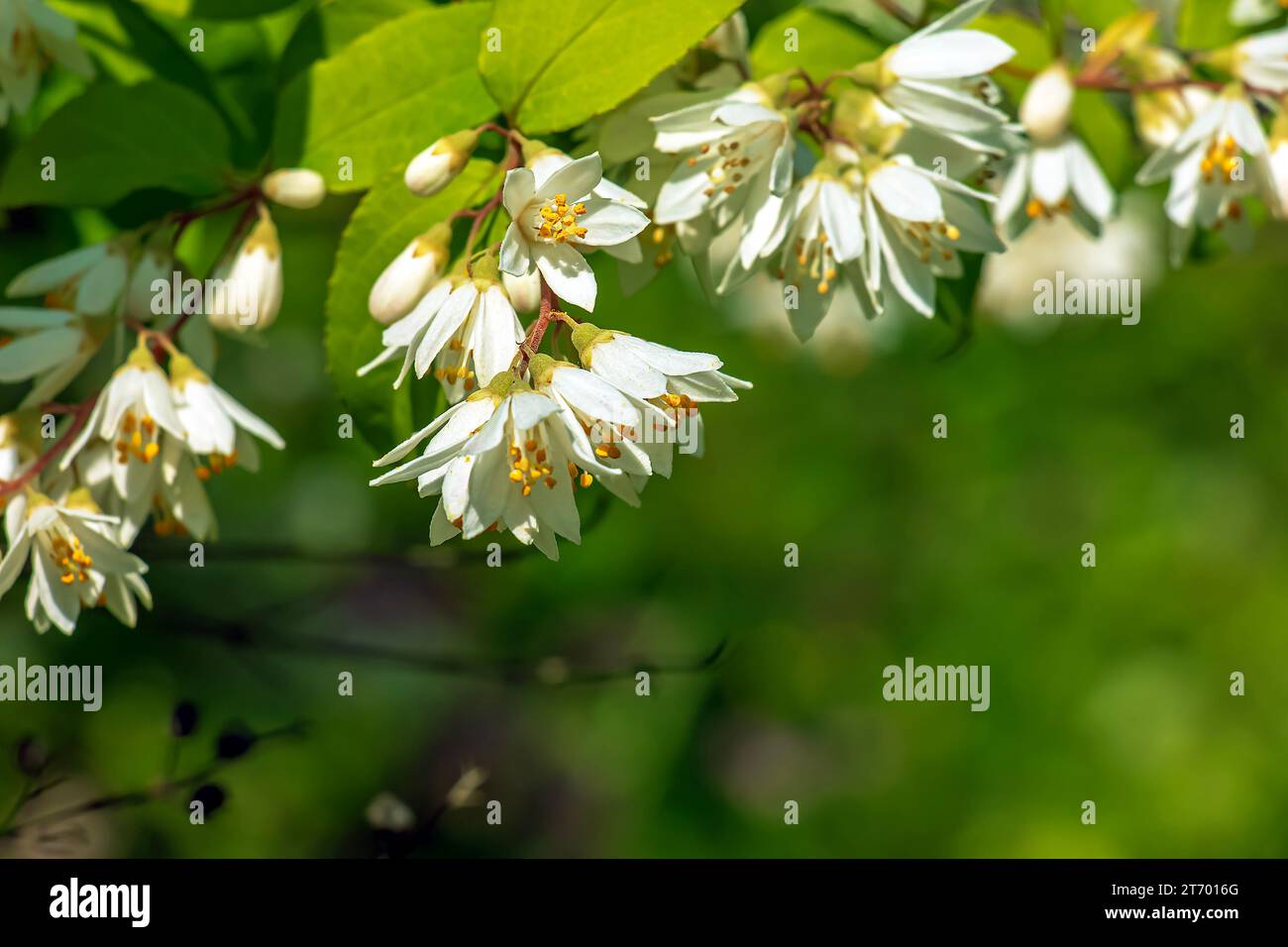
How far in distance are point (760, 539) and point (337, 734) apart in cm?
139

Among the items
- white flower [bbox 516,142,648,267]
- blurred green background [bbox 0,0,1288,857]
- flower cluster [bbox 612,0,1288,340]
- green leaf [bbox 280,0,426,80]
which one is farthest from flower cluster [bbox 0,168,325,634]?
blurred green background [bbox 0,0,1288,857]

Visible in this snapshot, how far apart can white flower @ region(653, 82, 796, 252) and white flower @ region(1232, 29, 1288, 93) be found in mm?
573

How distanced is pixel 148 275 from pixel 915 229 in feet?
2.53

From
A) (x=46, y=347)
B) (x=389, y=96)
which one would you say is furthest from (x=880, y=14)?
(x=46, y=347)

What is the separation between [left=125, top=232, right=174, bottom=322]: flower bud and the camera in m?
1.13

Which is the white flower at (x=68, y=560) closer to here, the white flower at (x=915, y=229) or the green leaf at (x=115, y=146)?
the green leaf at (x=115, y=146)

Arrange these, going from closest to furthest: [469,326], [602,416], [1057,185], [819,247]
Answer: [602,416] → [469,326] → [819,247] → [1057,185]

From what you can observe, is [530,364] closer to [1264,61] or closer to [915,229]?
[915,229]

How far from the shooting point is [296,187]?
3.62ft

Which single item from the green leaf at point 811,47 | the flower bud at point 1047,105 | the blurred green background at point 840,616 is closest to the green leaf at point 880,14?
the green leaf at point 811,47

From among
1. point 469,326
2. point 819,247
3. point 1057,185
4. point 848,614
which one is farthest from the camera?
point 848,614

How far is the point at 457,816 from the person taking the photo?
10.6ft

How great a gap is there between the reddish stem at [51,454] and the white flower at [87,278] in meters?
0.10
